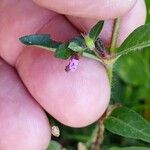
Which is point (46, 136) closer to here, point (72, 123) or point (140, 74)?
point (72, 123)

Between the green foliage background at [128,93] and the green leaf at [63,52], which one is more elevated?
the green leaf at [63,52]

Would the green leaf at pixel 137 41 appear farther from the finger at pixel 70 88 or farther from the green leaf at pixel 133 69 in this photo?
the green leaf at pixel 133 69

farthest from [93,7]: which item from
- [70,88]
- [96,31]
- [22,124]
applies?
[22,124]

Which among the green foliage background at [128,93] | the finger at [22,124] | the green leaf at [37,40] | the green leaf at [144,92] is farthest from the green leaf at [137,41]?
the green leaf at [144,92]

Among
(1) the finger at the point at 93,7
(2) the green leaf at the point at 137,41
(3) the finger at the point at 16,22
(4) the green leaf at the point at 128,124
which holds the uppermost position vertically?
(1) the finger at the point at 93,7

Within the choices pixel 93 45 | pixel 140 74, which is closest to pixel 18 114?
pixel 93 45

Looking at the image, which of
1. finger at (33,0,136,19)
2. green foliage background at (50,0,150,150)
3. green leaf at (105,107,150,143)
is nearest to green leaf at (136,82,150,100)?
green foliage background at (50,0,150,150)
